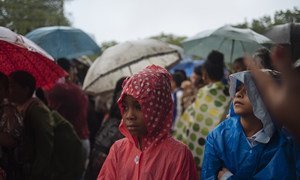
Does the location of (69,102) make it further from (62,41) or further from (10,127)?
(10,127)

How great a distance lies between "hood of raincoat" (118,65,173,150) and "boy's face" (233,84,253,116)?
0.52 meters

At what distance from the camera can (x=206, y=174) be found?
3.13 meters

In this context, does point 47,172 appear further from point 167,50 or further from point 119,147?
point 167,50

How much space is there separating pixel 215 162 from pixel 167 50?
3182mm

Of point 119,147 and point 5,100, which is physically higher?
point 5,100

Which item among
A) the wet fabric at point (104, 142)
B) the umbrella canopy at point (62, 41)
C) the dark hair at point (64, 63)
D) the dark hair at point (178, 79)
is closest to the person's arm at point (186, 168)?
the wet fabric at point (104, 142)

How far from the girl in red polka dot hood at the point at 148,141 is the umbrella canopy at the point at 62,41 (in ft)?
12.9

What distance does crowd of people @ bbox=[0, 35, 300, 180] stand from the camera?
2395mm

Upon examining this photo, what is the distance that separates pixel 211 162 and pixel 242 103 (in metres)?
0.46

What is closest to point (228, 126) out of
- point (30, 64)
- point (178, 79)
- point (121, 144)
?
point (121, 144)

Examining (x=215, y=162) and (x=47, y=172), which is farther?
(x=47, y=172)

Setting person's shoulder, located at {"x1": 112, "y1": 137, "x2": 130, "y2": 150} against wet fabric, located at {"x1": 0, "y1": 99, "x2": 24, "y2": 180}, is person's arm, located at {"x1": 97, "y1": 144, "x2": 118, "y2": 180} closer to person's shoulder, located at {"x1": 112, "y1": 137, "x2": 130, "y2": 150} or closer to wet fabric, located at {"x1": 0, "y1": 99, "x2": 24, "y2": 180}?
person's shoulder, located at {"x1": 112, "y1": 137, "x2": 130, "y2": 150}

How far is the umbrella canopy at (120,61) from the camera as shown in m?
5.61

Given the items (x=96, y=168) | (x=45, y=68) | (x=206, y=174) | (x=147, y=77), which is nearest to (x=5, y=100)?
(x=45, y=68)
